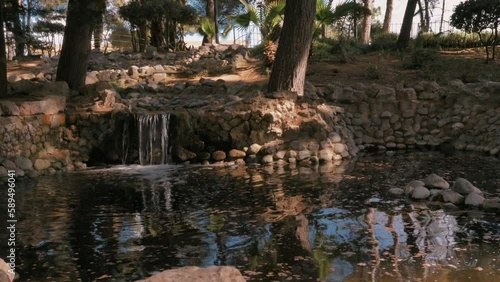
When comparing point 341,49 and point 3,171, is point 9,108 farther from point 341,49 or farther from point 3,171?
point 341,49

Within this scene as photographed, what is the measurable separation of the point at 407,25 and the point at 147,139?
10.2 metres

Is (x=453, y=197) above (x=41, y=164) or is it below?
above

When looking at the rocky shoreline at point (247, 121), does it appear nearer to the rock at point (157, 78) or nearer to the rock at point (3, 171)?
the rock at point (3, 171)

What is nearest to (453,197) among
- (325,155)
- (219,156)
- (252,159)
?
(325,155)

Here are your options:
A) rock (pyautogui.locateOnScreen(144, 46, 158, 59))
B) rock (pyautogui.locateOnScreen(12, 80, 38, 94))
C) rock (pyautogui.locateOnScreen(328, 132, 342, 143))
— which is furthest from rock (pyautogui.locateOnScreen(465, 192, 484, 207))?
rock (pyautogui.locateOnScreen(144, 46, 158, 59))

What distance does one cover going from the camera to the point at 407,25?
57.7ft

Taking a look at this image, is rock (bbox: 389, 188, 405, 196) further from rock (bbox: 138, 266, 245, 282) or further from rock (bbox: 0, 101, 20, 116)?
rock (bbox: 0, 101, 20, 116)

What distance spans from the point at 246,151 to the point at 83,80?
186 inches

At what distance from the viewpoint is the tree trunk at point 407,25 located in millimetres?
17500

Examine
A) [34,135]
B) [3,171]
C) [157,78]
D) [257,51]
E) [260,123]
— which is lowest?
[3,171]

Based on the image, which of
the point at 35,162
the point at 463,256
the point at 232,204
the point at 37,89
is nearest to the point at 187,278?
the point at 463,256

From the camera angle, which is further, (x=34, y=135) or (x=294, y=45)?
(x=294, y=45)

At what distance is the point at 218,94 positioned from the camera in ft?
46.4

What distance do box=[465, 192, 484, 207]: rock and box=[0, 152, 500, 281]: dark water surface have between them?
16.4 inches
